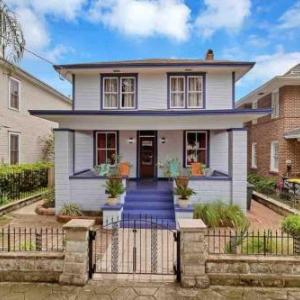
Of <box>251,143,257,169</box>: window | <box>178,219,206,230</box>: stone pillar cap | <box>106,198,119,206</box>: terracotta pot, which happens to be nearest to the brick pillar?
<box>178,219,206,230</box>: stone pillar cap

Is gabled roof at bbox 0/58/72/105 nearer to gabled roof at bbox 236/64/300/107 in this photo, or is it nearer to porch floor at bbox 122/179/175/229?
porch floor at bbox 122/179/175/229

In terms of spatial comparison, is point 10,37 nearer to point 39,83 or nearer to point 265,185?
point 265,185

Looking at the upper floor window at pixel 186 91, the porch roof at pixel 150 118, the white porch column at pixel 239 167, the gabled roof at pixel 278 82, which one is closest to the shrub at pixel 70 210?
the porch roof at pixel 150 118

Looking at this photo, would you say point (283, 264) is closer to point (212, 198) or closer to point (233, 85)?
point (212, 198)

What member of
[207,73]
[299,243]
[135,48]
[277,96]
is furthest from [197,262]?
[135,48]

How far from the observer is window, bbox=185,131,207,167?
Result: 14.1 metres

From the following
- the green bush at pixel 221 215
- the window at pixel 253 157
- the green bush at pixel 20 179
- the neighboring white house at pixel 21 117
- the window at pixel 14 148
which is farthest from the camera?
the window at pixel 253 157

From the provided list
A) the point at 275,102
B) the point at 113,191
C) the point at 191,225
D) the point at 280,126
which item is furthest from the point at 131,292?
the point at 275,102

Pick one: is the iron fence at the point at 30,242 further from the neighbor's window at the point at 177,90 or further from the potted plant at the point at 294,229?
the neighbor's window at the point at 177,90

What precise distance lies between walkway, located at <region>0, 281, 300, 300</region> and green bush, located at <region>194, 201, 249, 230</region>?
3908mm

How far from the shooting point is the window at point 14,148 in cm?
1712

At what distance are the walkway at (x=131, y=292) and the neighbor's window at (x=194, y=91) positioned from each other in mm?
9569

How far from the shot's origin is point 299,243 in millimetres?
5801

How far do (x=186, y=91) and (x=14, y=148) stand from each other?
34.3 ft
